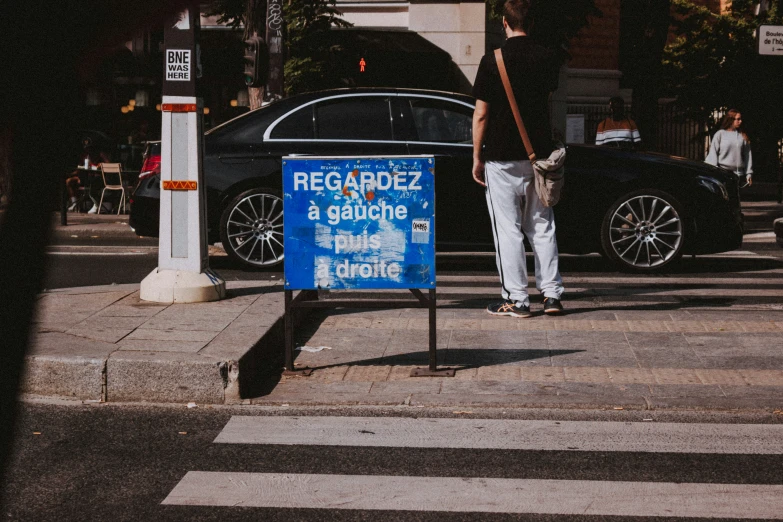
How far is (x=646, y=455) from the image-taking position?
4113 mm

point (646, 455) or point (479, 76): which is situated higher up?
point (479, 76)

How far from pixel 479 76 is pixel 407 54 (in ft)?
50.2

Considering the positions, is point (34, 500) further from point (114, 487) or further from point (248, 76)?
point (248, 76)

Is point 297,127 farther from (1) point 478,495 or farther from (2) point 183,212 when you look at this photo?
(1) point 478,495

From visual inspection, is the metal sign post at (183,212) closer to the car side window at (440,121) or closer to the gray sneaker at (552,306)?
the gray sneaker at (552,306)

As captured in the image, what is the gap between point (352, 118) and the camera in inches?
377

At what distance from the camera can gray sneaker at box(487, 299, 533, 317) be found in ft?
22.5

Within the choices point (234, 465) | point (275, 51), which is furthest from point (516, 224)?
point (275, 51)

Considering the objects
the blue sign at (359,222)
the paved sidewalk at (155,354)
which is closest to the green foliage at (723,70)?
the paved sidewalk at (155,354)

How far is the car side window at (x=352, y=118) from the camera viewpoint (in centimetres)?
955

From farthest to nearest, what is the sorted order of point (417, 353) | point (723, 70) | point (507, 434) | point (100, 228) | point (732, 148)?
point (723, 70), point (100, 228), point (732, 148), point (417, 353), point (507, 434)

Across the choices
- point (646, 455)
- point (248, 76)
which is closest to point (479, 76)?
point (646, 455)

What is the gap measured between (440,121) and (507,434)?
5454 mm

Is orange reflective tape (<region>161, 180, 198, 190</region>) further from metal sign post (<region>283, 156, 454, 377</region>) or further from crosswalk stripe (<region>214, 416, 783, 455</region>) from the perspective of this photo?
crosswalk stripe (<region>214, 416, 783, 455</region>)
